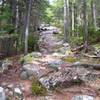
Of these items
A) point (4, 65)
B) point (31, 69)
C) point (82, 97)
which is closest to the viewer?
point (82, 97)

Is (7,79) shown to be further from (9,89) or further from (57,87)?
(57,87)

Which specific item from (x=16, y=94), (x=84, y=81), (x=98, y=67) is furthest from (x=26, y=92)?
(x=98, y=67)

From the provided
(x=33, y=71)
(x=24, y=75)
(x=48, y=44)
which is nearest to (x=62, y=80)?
(x=33, y=71)

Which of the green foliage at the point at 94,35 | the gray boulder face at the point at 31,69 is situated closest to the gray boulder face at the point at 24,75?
the gray boulder face at the point at 31,69

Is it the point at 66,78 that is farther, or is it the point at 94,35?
the point at 94,35

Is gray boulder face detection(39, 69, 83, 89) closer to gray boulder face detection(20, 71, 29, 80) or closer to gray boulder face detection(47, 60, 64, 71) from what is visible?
gray boulder face detection(47, 60, 64, 71)

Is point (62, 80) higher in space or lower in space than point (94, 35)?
lower

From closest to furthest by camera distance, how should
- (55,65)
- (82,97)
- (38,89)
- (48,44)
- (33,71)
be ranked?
(82,97), (38,89), (33,71), (55,65), (48,44)

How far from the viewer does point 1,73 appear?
10.8 m

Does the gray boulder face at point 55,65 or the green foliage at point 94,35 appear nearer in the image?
the gray boulder face at point 55,65

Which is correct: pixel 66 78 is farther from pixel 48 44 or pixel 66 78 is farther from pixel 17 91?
pixel 48 44

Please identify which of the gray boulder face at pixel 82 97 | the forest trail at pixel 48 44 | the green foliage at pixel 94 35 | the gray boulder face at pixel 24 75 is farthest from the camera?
the forest trail at pixel 48 44

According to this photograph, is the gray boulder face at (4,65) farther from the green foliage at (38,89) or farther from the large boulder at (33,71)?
the green foliage at (38,89)

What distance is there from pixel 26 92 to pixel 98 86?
280 centimetres
